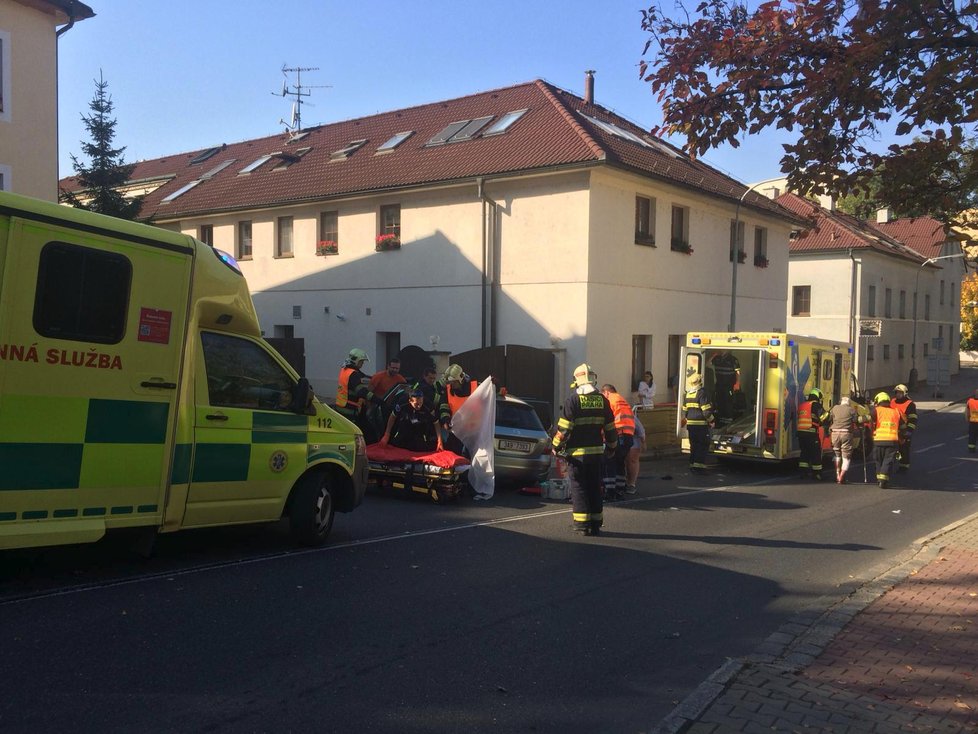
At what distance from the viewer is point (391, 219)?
23281mm

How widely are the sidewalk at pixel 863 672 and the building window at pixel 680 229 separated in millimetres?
16161

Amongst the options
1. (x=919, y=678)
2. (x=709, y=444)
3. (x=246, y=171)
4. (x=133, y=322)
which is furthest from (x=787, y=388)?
(x=246, y=171)

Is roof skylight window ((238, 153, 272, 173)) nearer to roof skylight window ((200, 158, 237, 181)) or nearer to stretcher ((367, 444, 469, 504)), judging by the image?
roof skylight window ((200, 158, 237, 181))

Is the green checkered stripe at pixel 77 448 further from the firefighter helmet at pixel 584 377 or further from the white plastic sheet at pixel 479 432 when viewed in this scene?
the white plastic sheet at pixel 479 432

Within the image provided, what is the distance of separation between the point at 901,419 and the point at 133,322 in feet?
44.2

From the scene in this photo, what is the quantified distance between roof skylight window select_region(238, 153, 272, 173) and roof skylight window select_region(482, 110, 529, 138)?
31.8 ft

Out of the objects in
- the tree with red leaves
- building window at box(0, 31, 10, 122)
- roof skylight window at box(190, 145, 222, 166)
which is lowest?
the tree with red leaves

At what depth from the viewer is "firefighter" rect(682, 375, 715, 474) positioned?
14.8 meters

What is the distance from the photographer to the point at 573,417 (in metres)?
9.04

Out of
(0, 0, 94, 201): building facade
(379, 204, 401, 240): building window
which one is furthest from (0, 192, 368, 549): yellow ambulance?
(379, 204, 401, 240): building window

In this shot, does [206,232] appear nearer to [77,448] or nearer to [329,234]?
[329,234]

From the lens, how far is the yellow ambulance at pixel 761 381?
15.1 m

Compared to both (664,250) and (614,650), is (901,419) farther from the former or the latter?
(614,650)

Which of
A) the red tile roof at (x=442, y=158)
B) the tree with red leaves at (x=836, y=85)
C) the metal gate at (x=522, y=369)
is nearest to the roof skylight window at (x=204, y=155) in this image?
the red tile roof at (x=442, y=158)
